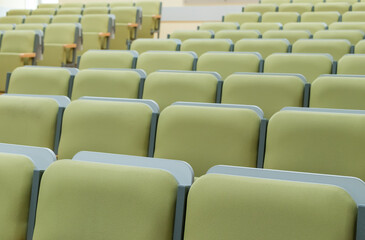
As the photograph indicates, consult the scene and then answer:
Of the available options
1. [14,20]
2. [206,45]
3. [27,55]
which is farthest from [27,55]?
[14,20]

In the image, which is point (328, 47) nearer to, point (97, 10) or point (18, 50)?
point (18, 50)

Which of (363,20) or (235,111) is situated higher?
(363,20)

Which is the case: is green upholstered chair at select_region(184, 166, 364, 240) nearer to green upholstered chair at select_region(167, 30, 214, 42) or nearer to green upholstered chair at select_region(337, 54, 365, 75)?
→ green upholstered chair at select_region(337, 54, 365, 75)

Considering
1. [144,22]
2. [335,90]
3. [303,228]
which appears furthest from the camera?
[144,22]

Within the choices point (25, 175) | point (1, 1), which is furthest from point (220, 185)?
point (1, 1)

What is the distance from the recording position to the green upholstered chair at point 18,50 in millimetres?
957

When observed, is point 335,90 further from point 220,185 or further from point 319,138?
point 220,185

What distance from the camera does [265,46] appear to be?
0.76m

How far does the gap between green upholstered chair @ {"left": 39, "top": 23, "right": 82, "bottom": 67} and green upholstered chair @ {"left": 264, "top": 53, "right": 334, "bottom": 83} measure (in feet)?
1.84

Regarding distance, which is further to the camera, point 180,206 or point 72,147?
point 72,147

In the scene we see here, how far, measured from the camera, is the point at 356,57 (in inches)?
23.4

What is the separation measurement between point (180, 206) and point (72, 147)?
0.72ft

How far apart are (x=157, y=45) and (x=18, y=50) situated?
13.4 inches

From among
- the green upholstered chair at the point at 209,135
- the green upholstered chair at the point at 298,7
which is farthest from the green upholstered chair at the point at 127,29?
the green upholstered chair at the point at 209,135
